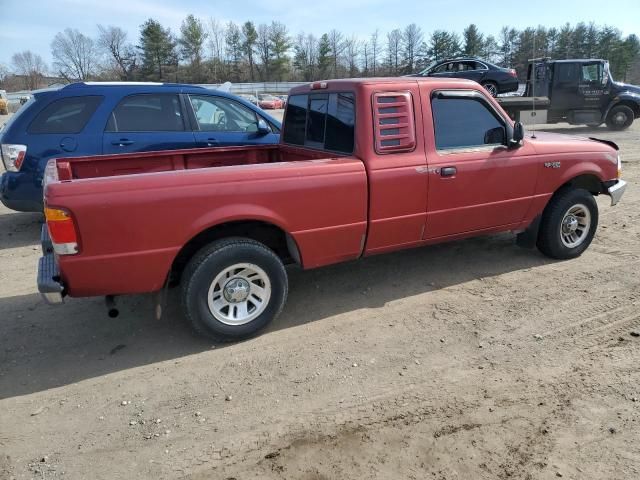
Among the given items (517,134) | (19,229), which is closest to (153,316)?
(517,134)

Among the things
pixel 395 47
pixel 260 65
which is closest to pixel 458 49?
pixel 395 47

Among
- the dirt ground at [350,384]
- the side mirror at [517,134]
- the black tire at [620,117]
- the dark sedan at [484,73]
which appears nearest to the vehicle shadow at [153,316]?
the dirt ground at [350,384]

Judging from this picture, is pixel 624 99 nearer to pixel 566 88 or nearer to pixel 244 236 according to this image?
pixel 566 88

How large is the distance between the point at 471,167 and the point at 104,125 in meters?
4.48

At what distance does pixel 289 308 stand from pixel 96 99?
394cm

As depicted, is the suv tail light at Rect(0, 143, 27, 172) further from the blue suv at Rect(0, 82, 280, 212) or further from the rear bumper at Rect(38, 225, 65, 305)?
the rear bumper at Rect(38, 225, 65, 305)

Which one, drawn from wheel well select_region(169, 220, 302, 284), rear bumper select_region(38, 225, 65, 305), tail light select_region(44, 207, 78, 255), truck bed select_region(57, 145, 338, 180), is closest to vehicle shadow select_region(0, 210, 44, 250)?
truck bed select_region(57, 145, 338, 180)

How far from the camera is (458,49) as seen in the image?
86250 millimetres

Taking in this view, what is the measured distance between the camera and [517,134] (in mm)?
4516

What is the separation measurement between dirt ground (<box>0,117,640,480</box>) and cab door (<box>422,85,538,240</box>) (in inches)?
26.4

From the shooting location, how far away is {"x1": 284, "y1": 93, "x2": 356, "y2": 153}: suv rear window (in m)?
4.11

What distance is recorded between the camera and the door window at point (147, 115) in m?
6.20

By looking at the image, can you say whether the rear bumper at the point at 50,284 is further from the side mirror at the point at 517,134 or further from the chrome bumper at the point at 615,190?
the chrome bumper at the point at 615,190

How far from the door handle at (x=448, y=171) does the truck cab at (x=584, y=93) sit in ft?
44.7
